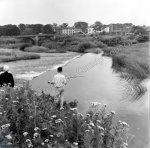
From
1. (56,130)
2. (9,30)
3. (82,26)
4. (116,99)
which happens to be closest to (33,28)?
(9,30)

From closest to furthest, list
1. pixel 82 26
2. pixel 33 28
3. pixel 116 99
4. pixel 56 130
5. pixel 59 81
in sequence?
pixel 56 130 → pixel 59 81 → pixel 116 99 → pixel 33 28 → pixel 82 26

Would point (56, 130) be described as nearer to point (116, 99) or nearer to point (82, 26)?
point (116, 99)

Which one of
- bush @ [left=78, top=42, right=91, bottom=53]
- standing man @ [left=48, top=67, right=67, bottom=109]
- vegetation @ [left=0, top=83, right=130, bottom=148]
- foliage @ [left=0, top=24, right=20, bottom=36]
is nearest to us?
vegetation @ [left=0, top=83, right=130, bottom=148]

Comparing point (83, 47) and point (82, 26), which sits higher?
point (82, 26)

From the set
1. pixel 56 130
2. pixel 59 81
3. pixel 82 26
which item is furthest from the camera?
pixel 82 26

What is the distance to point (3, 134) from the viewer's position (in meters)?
6.45

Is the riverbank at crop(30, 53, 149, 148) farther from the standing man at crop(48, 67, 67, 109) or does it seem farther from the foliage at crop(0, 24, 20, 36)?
the foliage at crop(0, 24, 20, 36)

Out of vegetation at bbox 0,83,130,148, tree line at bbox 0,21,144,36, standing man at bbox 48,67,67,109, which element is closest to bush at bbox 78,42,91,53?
tree line at bbox 0,21,144,36

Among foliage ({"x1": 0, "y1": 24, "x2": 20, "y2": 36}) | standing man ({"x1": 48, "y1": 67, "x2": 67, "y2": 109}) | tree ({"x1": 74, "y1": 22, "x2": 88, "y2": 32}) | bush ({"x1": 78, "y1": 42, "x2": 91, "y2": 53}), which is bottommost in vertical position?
bush ({"x1": 78, "y1": 42, "x2": 91, "y2": 53})

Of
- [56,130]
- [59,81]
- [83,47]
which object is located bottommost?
[83,47]

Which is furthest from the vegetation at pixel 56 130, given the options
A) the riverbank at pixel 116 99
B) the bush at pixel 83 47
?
the bush at pixel 83 47

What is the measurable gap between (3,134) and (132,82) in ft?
44.5

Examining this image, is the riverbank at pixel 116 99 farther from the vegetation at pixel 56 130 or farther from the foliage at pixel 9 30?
the foliage at pixel 9 30

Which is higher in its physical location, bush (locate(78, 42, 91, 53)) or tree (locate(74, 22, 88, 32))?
tree (locate(74, 22, 88, 32))
